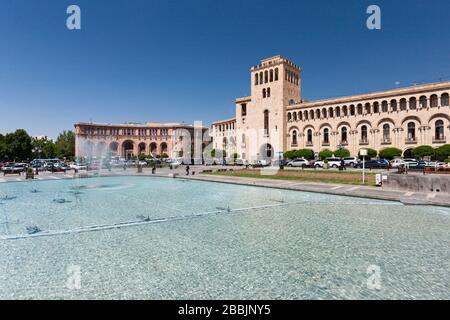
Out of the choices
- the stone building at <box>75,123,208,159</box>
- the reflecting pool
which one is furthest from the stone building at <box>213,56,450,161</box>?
the reflecting pool

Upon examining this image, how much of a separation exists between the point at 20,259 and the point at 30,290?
187 cm

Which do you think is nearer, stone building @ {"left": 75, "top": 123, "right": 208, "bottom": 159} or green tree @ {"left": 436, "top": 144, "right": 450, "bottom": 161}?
green tree @ {"left": 436, "top": 144, "right": 450, "bottom": 161}

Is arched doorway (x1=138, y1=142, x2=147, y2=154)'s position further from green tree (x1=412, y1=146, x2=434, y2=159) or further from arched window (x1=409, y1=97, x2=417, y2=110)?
green tree (x1=412, y1=146, x2=434, y2=159)

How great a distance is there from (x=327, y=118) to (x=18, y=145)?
7149cm

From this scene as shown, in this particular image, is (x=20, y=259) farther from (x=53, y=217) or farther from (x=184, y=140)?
(x=184, y=140)

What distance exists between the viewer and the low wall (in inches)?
510

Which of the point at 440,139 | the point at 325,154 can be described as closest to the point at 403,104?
the point at 440,139

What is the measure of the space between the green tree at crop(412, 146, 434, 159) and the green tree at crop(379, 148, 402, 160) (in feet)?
7.76

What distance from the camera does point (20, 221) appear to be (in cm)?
917

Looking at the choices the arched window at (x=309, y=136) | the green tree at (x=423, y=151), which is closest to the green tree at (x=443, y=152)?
the green tree at (x=423, y=151)

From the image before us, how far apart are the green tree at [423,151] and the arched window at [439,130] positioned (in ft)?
13.6

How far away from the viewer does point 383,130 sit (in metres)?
46.6

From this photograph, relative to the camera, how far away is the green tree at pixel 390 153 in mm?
42112
